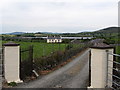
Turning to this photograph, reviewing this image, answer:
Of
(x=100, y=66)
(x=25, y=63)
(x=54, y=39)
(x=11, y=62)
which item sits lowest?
(x=25, y=63)

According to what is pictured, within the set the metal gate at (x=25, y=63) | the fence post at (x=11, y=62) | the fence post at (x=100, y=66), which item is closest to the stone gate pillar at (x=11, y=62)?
the fence post at (x=11, y=62)

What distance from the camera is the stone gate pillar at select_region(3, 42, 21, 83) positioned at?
6828 mm

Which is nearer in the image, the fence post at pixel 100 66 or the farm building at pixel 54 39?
the fence post at pixel 100 66

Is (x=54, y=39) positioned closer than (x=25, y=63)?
No

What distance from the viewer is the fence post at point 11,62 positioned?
22.4ft

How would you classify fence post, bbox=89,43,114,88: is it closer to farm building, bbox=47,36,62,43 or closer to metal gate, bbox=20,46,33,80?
metal gate, bbox=20,46,33,80

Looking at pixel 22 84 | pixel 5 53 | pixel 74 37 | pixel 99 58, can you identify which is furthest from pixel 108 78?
pixel 74 37

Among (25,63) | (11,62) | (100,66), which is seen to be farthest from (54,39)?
(100,66)

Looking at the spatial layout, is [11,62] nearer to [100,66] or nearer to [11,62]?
[11,62]

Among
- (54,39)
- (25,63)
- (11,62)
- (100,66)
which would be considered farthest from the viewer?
(54,39)

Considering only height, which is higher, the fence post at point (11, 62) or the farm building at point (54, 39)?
the farm building at point (54, 39)

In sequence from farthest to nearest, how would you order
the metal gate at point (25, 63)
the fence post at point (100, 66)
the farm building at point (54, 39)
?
1. the farm building at point (54, 39)
2. the metal gate at point (25, 63)
3. the fence post at point (100, 66)

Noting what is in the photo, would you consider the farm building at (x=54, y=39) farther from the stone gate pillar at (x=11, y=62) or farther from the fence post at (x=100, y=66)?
the fence post at (x=100, y=66)

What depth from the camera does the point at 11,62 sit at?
6852 millimetres
